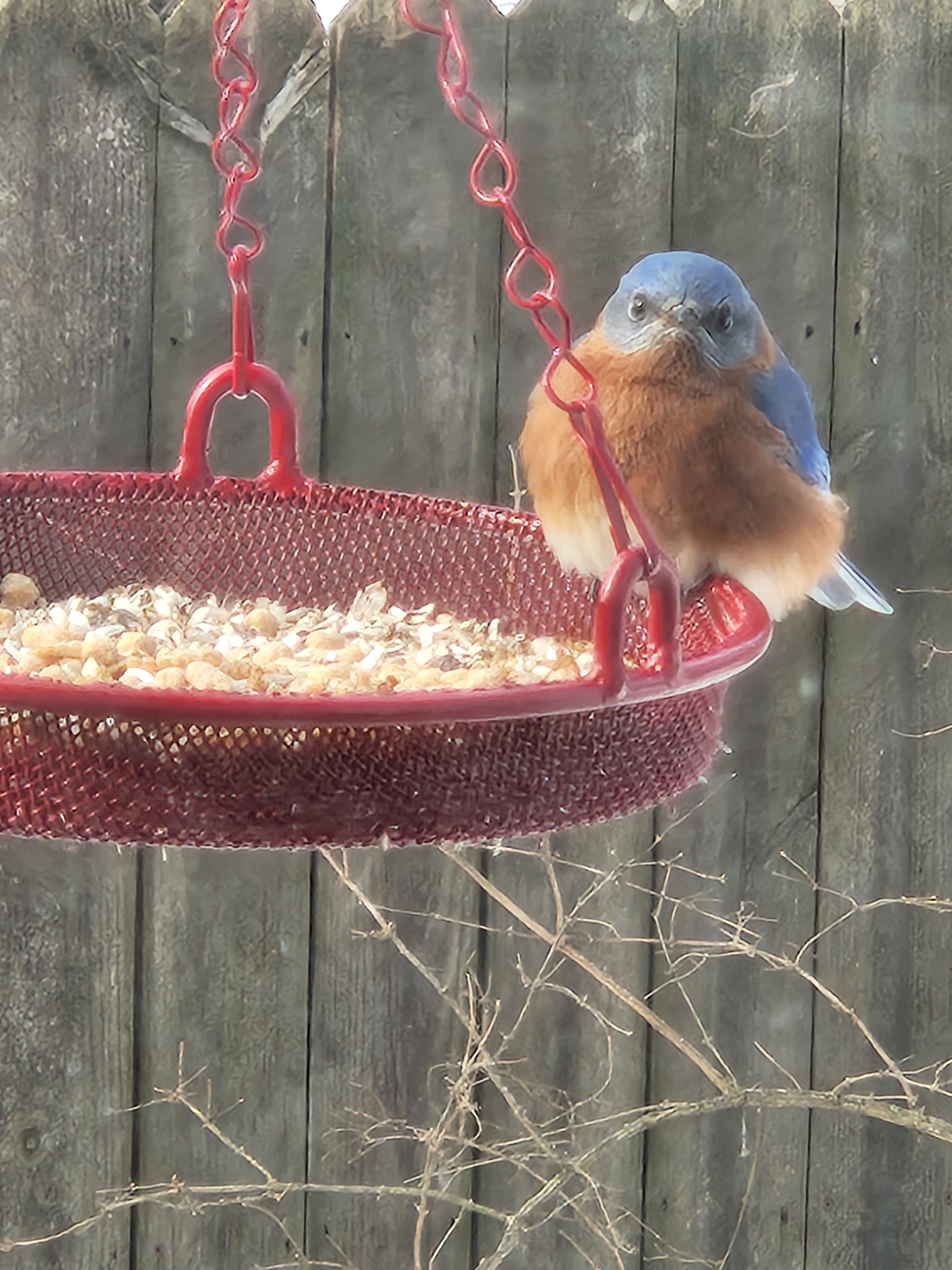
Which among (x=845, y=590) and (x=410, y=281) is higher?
(x=410, y=281)

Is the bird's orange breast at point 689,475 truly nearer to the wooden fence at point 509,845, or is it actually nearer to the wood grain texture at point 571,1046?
the wooden fence at point 509,845

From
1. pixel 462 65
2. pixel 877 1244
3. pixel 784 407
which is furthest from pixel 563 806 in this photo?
pixel 877 1244

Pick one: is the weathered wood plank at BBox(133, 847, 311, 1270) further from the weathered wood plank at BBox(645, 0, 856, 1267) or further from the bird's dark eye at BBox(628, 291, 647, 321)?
the bird's dark eye at BBox(628, 291, 647, 321)

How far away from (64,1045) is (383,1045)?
0.43 meters

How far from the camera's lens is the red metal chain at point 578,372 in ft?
3.48

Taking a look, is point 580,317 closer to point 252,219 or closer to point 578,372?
point 252,219

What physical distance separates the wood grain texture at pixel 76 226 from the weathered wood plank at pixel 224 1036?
584 mm

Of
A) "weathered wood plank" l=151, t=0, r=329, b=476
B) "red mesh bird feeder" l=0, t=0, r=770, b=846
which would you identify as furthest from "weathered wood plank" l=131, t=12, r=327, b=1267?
"red mesh bird feeder" l=0, t=0, r=770, b=846

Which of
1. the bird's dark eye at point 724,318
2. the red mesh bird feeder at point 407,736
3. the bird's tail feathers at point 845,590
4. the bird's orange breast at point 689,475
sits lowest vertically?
the red mesh bird feeder at point 407,736

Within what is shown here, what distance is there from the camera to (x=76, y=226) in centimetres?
208

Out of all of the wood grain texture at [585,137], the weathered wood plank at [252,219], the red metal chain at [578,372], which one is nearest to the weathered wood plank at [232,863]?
the weathered wood plank at [252,219]

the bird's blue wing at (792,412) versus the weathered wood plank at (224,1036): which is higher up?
the bird's blue wing at (792,412)

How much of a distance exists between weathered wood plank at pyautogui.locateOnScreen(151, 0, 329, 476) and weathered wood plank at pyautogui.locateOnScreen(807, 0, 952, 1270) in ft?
2.33

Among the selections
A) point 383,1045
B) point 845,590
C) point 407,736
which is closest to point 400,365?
point 845,590
